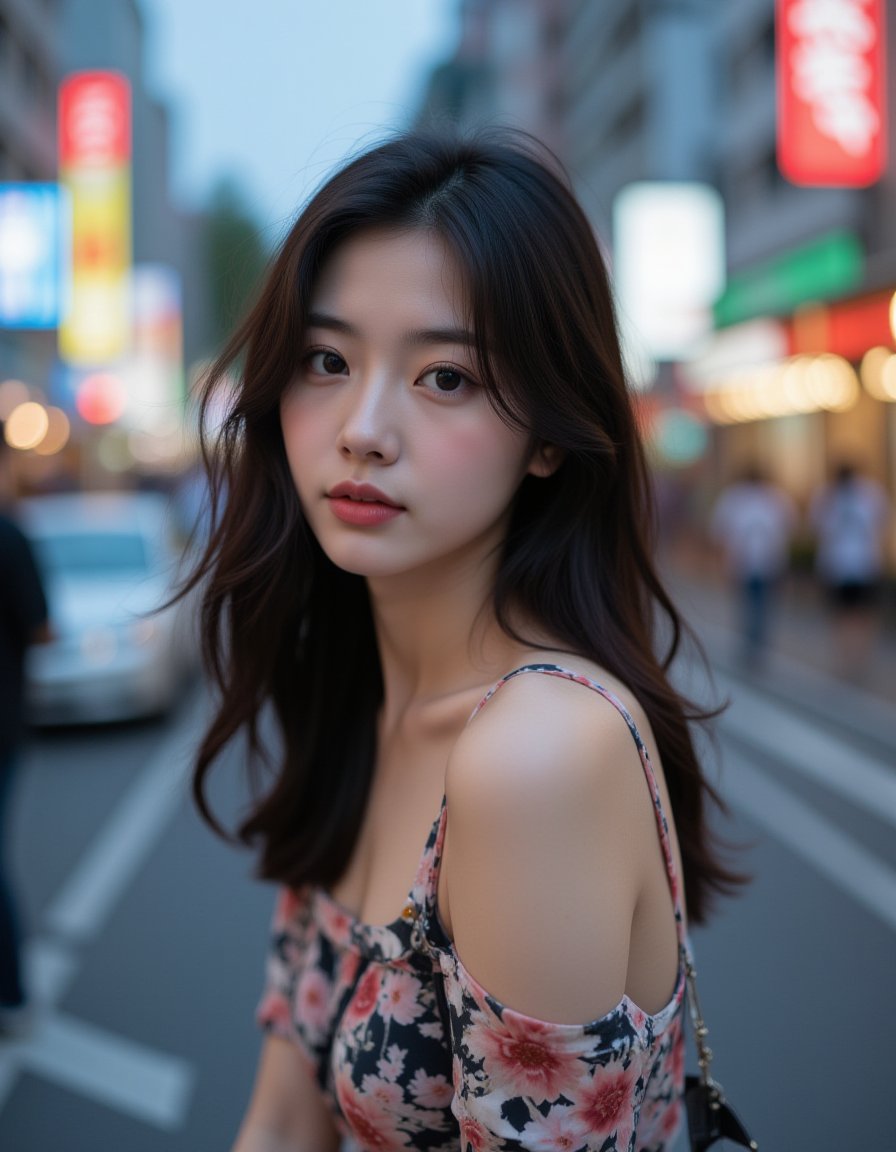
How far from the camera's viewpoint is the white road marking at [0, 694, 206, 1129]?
3852 millimetres

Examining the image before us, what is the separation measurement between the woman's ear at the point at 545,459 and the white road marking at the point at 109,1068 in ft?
9.75

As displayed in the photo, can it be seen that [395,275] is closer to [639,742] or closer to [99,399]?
[639,742]

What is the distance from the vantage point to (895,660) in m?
12.8

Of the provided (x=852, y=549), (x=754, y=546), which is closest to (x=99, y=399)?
(x=754, y=546)

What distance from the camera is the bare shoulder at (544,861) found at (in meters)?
1.07

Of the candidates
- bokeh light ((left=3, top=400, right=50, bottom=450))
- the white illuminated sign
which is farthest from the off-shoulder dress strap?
the white illuminated sign

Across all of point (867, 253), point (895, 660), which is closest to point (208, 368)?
point (895, 660)

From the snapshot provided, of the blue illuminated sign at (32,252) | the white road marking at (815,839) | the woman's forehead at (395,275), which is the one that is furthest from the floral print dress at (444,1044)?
the blue illuminated sign at (32,252)

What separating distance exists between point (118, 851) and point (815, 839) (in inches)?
146

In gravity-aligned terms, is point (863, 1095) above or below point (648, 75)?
below

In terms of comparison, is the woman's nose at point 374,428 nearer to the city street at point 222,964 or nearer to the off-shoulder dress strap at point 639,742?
the off-shoulder dress strap at point 639,742

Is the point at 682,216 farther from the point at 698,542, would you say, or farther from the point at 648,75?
the point at 648,75

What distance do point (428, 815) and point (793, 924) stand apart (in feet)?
13.7

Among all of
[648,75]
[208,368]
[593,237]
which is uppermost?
[648,75]
